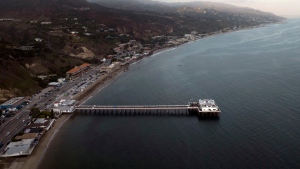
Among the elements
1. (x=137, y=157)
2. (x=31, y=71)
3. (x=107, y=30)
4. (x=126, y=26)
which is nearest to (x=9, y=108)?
(x=31, y=71)

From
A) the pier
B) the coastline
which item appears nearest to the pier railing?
the pier

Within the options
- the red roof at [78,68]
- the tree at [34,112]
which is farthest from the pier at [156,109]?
the red roof at [78,68]

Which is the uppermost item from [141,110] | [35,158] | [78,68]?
[78,68]

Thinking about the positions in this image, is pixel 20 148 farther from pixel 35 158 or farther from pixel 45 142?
pixel 45 142

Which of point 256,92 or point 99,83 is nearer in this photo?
point 256,92

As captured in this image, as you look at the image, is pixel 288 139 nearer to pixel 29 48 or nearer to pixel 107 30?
pixel 29 48

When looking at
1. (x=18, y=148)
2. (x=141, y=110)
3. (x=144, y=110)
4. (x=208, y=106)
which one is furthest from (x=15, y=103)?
(x=208, y=106)
